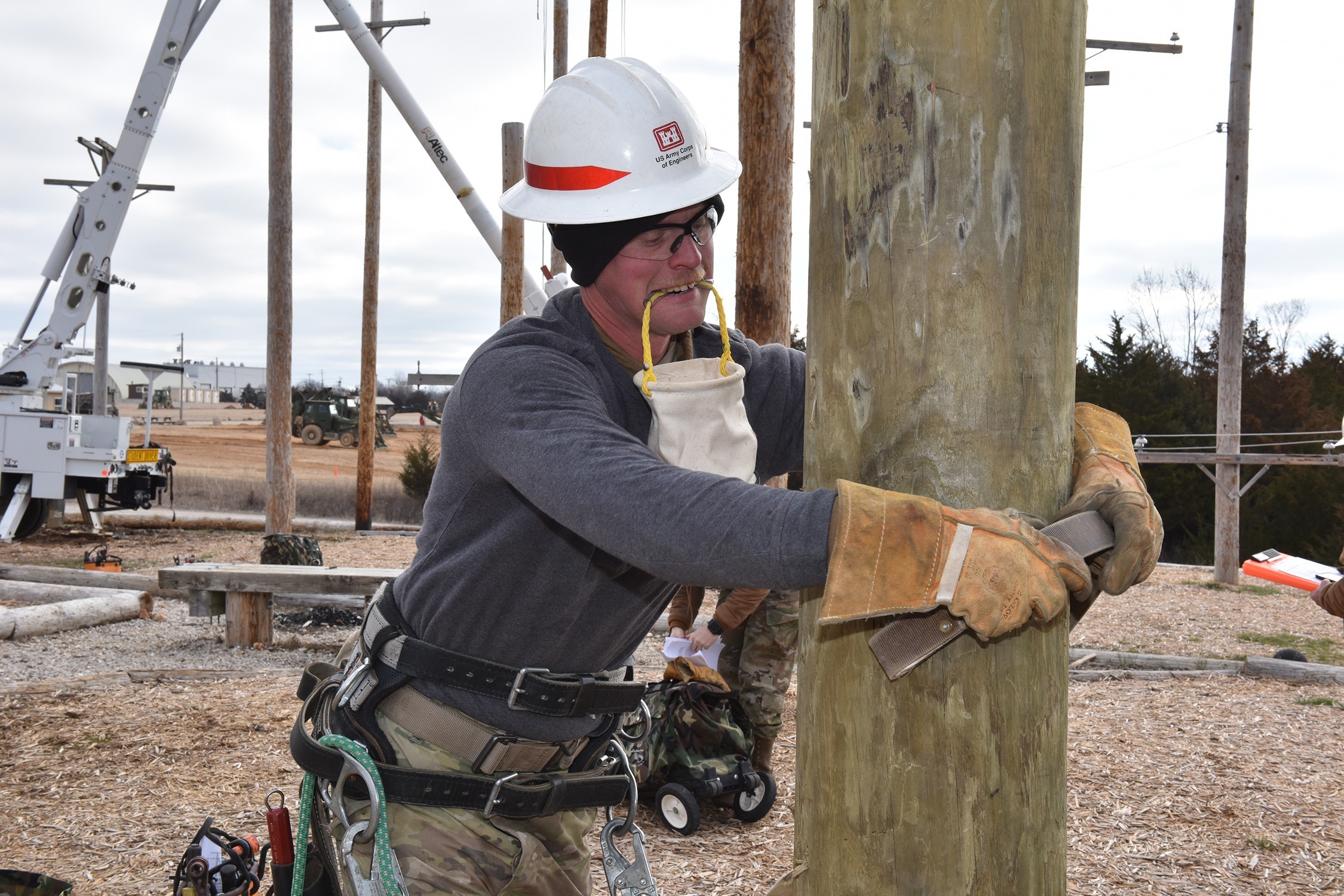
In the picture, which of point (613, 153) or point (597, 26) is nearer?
point (613, 153)

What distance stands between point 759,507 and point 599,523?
9.0 inches

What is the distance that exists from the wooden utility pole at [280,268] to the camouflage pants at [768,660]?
320 inches

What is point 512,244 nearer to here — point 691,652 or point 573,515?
point 691,652

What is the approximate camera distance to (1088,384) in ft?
70.1

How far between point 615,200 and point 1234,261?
11.5 meters

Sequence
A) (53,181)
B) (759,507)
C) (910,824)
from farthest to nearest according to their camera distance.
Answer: (53,181)
(910,824)
(759,507)

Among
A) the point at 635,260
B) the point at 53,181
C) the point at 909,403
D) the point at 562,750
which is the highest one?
the point at 53,181

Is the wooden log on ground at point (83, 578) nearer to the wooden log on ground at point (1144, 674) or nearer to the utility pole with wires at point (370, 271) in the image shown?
the utility pole with wires at point (370, 271)

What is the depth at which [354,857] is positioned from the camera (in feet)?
6.44

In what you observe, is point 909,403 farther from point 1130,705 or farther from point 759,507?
point 1130,705

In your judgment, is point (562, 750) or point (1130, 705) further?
point (1130, 705)

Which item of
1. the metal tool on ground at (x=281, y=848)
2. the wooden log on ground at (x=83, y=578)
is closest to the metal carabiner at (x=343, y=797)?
the metal tool on ground at (x=281, y=848)

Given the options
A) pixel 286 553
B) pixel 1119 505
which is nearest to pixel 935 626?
pixel 1119 505

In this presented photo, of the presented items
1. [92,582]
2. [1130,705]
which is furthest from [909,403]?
[92,582]
